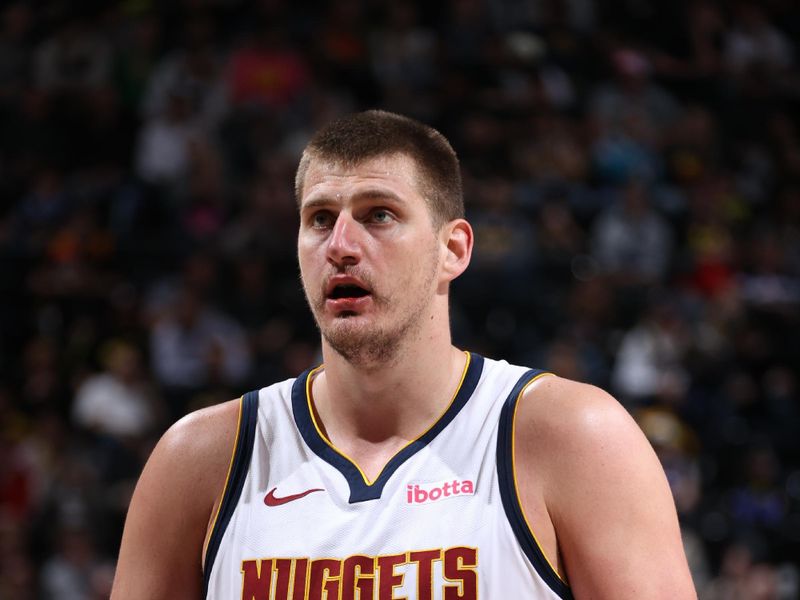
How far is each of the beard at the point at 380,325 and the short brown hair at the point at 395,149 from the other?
16 centimetres

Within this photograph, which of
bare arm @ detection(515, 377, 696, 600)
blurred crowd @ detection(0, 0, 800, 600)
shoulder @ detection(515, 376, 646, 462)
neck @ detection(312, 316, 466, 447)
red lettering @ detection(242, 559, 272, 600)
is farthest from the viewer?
blurred crowd @ detection(0, 0, 800, 600)

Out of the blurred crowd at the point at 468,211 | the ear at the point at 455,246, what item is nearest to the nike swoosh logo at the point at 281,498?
the ear at the point at 455,246

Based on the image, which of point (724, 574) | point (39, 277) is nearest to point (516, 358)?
point (724, 574)

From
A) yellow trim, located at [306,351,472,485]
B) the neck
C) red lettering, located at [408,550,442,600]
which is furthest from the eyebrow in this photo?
red lettering, located at [408,550,442,600]

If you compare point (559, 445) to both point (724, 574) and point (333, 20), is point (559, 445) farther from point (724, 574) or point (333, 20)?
point (333, 20)

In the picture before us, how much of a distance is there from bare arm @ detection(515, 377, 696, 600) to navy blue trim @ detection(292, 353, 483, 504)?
237mm

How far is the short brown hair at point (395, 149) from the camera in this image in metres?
2.70

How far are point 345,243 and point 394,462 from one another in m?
0.50

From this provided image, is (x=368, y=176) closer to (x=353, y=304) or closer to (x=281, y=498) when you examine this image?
(x=353, y=304)

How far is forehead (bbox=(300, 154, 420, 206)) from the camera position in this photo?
2652mm

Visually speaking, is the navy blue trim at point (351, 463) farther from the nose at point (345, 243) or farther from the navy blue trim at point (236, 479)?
the nose at point (345, 243)

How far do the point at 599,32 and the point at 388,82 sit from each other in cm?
221

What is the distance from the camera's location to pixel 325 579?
2.49 metres

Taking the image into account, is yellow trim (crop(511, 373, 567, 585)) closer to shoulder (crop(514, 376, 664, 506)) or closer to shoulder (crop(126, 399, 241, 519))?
shoulder (crop(514, 376, 664, 506))
